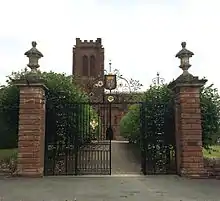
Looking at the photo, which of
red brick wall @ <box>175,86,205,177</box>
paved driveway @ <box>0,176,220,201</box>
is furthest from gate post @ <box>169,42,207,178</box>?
paved driveway @ <box>0,176,220,201</box>

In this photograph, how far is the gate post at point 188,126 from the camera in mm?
10195

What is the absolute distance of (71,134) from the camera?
1180cm

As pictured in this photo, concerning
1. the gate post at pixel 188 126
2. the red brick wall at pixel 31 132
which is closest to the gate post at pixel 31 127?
the red brick wall at pixel 31 132

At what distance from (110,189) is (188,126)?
343 centimetres

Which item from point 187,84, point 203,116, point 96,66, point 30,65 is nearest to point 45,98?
point 30,65

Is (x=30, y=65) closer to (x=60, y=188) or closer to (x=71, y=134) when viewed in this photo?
(x=71, y=134)

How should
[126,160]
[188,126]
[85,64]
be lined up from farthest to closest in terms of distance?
[85,64], [126,160], [188,126]

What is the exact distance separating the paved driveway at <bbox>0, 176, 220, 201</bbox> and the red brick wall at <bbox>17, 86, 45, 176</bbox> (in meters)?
0.49

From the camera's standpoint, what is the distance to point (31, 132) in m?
10.3

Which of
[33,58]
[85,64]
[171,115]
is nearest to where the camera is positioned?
[33,58]

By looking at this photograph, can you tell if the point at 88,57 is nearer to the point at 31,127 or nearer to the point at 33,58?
the point at 33,58

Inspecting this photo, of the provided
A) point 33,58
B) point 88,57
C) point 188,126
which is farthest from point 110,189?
point 88,57

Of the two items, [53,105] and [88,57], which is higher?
[88,57]

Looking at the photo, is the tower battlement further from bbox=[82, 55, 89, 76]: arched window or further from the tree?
the tree
